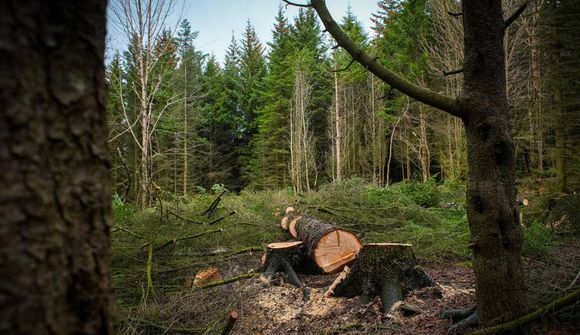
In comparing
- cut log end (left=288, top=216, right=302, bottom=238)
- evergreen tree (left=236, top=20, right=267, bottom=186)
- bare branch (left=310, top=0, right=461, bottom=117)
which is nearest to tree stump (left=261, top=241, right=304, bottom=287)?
cut log end (left=288, top=216, right=302, bottom=238)

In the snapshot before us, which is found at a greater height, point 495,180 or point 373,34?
point 373,34

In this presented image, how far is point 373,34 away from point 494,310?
90.4ft

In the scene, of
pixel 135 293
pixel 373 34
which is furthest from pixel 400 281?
pixel 373 34

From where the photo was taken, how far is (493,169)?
2.19 m

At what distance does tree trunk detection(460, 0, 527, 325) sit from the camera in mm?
2182

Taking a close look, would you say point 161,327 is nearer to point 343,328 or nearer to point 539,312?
point 343,328

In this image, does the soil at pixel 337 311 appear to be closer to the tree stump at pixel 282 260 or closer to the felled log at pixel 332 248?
the tree stump at pixel 282 260

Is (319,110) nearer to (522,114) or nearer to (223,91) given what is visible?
(223,91)

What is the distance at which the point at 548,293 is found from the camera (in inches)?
93.3

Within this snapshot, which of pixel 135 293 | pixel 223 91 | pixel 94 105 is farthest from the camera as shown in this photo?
pixel 223 91

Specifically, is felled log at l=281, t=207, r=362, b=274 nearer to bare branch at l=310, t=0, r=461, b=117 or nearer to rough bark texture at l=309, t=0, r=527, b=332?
rough bark texture at l=309, t=0, r=527, b=332

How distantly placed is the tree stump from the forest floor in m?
0.15

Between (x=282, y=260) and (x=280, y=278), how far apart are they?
26 centimetres

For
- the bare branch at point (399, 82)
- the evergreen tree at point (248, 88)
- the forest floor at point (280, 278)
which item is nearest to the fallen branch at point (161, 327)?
the forest floor at point (280, 278)
